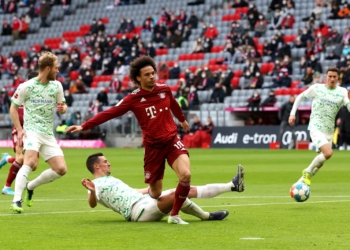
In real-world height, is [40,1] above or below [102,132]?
above

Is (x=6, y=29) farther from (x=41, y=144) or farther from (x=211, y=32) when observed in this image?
(x=41, y=144)

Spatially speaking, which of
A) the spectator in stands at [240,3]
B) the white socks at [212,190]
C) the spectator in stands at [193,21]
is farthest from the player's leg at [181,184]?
the spectator in stands at [193,21]

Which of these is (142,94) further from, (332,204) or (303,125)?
(303,125)

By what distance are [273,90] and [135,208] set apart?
92.1ft

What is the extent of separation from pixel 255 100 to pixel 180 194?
92.9ft

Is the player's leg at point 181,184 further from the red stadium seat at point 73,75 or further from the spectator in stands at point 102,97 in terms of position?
the red stadium seat at point 73,75

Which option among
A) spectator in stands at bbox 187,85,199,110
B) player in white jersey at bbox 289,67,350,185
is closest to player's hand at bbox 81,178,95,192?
player in white jersey at bbox 289,67,350,185

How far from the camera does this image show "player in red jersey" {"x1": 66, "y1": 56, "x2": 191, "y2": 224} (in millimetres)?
11172

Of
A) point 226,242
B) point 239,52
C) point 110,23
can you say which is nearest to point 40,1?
point 110,23

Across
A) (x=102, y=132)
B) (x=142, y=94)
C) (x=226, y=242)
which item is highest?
(x=142, y=94)

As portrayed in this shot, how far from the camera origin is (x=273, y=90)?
38.8m

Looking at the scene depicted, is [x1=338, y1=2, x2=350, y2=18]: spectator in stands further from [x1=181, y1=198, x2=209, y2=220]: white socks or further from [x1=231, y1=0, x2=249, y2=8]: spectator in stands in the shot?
[x1=181, y1=198, x2=209, y2=220]: white socks

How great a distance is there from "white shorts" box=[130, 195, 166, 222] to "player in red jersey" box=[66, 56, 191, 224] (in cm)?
10

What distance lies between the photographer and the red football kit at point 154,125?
36.8 ft
